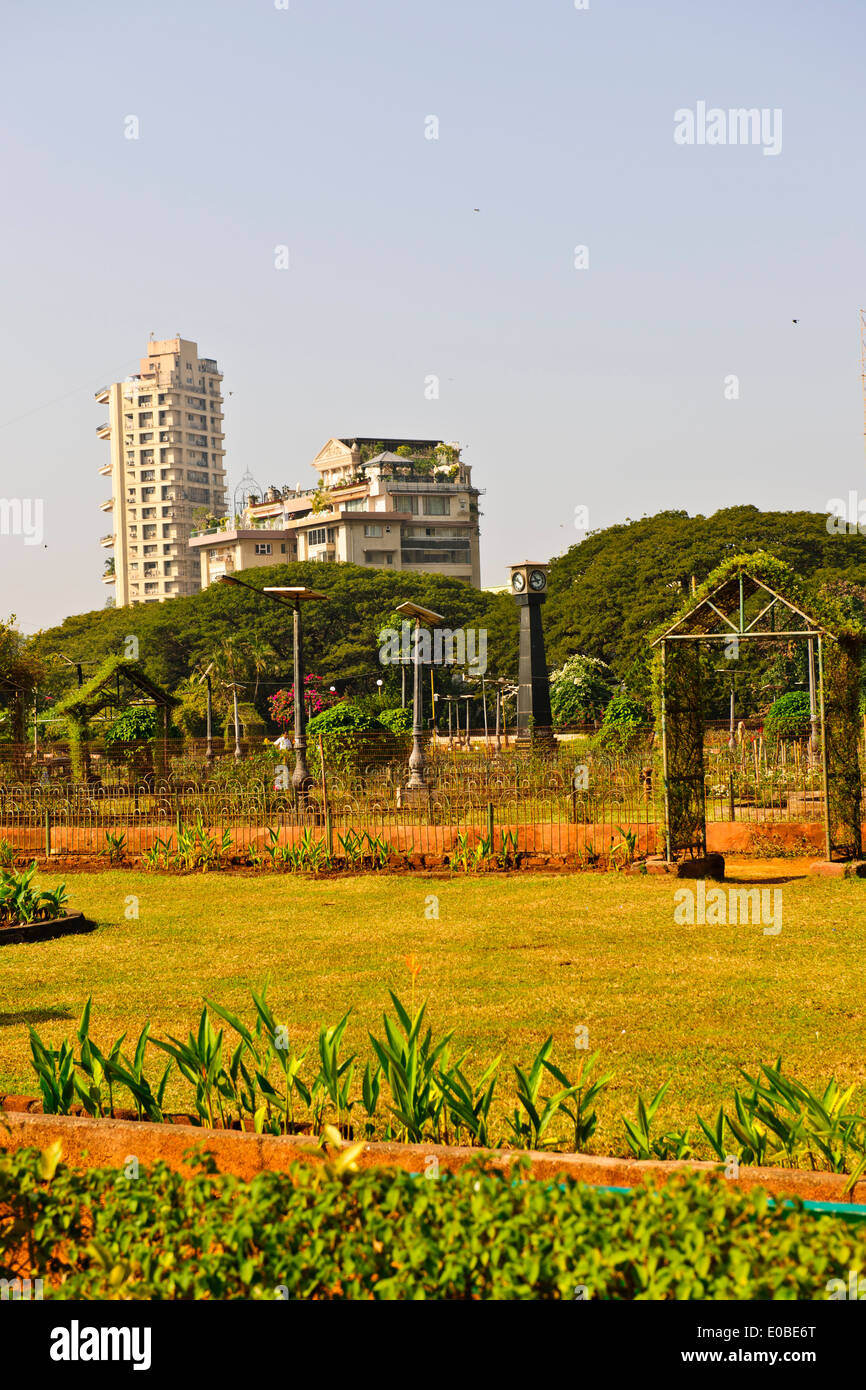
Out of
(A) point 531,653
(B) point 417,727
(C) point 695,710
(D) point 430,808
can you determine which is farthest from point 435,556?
(C) point 695,710

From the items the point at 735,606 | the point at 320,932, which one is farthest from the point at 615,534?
the point at 320,932

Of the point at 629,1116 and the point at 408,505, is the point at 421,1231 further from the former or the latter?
the point at 408,505

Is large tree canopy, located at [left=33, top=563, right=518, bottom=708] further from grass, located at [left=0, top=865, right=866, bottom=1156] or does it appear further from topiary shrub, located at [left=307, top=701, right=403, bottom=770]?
grass, located at [left=0, top=865, right=866, bottom=1156]

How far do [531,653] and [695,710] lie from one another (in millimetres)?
16855

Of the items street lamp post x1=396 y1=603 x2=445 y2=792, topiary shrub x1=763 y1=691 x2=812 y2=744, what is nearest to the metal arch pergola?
street lamp post x1=396 y1=603 x2=445 y2=792

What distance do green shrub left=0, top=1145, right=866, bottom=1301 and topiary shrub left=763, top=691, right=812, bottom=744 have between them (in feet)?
72.8

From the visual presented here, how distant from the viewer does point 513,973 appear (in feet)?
30.0

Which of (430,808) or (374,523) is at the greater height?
(374,523)

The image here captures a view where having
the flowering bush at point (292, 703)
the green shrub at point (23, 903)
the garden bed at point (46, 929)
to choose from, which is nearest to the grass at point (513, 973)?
the garden bed at point (46, 929)

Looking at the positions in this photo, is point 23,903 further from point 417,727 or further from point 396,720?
point 396,720

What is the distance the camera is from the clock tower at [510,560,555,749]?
3164 centimetres

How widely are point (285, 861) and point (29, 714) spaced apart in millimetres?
18253
